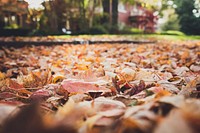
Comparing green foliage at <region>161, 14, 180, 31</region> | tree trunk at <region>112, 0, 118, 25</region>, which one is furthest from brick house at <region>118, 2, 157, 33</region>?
tree trunk at <region>112, 0, 118, 25</region>

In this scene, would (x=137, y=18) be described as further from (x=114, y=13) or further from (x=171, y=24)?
(x=114, y=13)

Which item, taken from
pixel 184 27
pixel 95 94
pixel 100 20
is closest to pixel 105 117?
pixel 95 94

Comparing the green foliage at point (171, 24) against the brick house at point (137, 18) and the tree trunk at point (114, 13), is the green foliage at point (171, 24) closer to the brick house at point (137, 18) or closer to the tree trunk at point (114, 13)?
the brick house at point (137, 18)

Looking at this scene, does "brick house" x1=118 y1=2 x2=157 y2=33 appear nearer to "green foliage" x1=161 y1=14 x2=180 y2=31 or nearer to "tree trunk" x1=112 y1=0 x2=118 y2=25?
"green foliage" x1=161 y1=14 x2=180 y2=31

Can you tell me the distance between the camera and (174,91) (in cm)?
89

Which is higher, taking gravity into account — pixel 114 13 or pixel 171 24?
pixel 114 13

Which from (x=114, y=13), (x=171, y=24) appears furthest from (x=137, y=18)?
(x=114, y=13)

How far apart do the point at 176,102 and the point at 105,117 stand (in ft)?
0.44

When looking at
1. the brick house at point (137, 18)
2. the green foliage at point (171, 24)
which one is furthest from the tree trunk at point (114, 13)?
the green foliage at point (171, 24)

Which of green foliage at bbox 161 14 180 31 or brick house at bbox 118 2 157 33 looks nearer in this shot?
brick house at bbox 118 2 157 33

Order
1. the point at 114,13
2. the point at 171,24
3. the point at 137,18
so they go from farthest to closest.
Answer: the point at 171,24, the point at 137,18, the point at 114,13

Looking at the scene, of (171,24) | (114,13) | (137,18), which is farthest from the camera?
(171,24)

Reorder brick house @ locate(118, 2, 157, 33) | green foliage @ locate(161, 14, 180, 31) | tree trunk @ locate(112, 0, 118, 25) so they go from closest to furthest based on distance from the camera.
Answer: tree trunk @ locate(112, 0, 118, 25), brick house @ locate(118, 2, 157, 33), green foliage @ locate(161, 14, 180, 31)

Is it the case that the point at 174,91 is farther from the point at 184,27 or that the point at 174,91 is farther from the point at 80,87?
the point at 184,27
